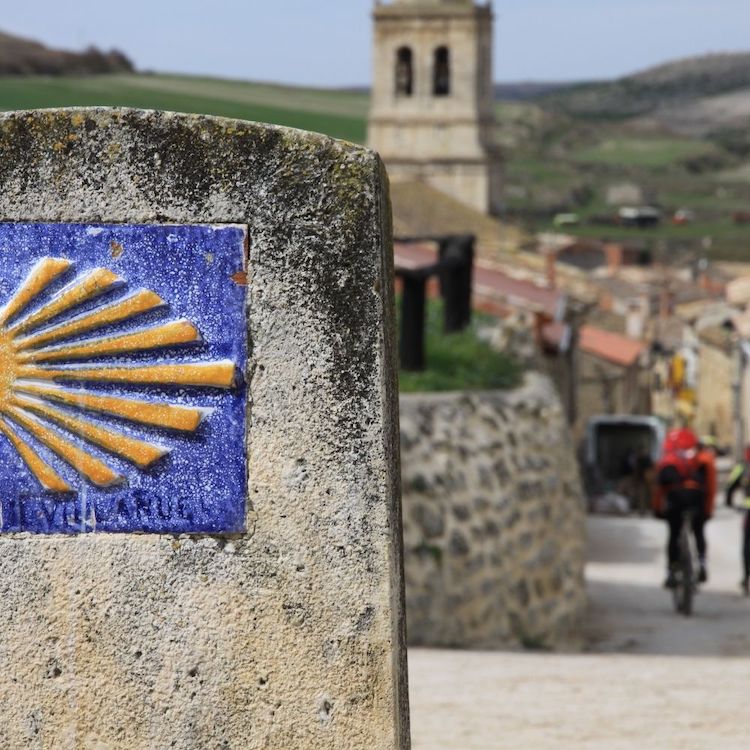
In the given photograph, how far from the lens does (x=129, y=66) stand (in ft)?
394

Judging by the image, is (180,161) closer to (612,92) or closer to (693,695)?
(693,695)

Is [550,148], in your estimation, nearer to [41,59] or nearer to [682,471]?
[41,59]

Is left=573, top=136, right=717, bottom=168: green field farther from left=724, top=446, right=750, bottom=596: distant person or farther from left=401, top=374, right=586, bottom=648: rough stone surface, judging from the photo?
left=401, top=374, right=586, bottom=648: rough stone surface

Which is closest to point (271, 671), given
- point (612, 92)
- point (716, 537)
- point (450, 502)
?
point (450, 502)

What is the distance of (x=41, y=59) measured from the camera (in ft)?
350

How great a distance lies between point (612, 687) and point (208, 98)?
9936 cm

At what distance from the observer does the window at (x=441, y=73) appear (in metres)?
80.9

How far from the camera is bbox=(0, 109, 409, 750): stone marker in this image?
12.5 feet

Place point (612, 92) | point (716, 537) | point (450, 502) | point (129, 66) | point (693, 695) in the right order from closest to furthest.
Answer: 1. point (693, 695)
2. point (450, 502)
3. point (716, 537)
4. point (129, 66)
5. point (612, 92)

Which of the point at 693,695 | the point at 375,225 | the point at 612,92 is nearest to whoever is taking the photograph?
the point at 375,225

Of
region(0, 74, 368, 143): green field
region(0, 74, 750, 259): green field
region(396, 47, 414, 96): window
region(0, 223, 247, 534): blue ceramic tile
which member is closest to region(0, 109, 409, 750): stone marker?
region(0, 223, 247, 534): blue ceramic tile

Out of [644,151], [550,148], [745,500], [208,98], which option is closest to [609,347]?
[745,500]

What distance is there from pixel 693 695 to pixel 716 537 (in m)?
12.9

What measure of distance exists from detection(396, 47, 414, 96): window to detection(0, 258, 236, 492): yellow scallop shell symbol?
75382 millimetres
